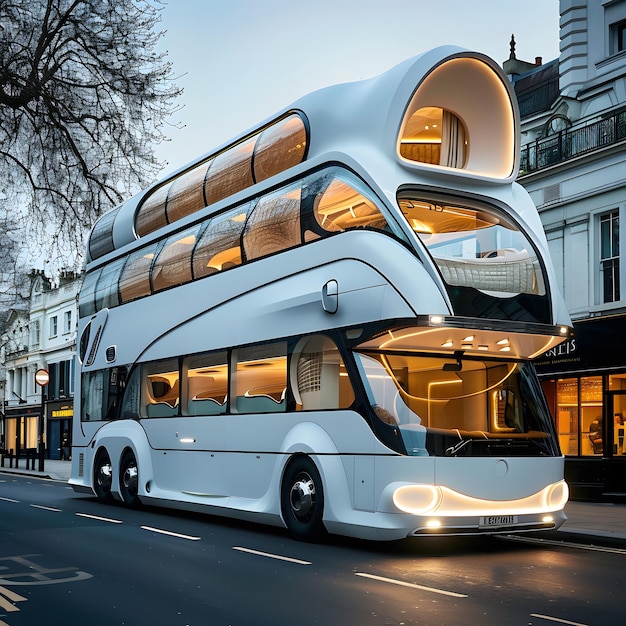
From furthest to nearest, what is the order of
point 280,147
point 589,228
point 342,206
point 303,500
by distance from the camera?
1. point 589,228
2. point 280,147
3. point 303,500
4. point 342,206

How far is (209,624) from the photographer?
7.55 meters

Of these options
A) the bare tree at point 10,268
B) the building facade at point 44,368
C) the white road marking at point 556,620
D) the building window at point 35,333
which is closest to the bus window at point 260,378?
the white road marking at point 556,620

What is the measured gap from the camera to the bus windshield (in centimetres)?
1160

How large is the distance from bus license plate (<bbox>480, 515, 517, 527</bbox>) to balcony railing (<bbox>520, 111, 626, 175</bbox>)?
39.9 feet

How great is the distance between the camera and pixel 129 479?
18.2 meters

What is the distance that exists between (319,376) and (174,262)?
5.08 metres

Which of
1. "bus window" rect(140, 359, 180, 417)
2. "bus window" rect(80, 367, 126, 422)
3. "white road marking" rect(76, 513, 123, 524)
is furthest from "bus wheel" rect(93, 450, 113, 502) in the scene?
"white road marking" rect(76, 513, 123, 524)

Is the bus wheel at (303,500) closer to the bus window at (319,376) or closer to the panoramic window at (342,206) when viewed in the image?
the bus window at (319,376)

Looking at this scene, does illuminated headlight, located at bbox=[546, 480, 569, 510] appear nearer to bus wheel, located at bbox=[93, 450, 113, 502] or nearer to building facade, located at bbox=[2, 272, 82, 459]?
bus wheel, located at bbox=[93, 450, 113, 502]

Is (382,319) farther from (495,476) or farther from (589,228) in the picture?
(589,228)

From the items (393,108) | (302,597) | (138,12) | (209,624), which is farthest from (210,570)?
(138,12)

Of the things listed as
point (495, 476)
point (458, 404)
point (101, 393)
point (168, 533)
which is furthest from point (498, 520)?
point (101, 393)

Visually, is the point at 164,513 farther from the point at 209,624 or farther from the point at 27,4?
the point at 209,624

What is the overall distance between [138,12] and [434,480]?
29.4 ft
